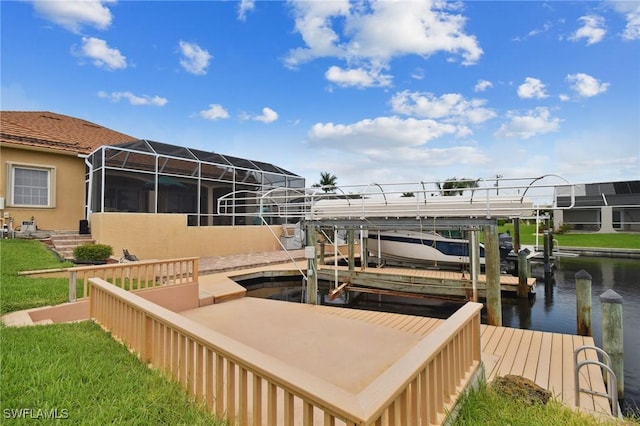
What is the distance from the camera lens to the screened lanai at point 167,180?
35.1 feet

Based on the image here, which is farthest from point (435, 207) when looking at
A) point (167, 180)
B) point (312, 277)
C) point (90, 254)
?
point (167, 180)

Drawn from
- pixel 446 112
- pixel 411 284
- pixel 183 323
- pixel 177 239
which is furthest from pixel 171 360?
pixel 446 112

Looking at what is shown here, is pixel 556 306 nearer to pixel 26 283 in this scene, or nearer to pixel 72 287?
pixel 72 287

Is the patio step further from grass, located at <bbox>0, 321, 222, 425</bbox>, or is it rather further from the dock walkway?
grass, located at <bbox>0, 321, 222, 425</bbox>

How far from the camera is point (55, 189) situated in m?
11.4

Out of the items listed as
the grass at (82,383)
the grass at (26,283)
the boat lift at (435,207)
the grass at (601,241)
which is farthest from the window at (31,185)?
the grass at (601,241)

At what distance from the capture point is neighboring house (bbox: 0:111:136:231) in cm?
1047

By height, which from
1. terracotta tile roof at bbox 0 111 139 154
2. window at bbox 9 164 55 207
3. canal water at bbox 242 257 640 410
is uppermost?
terracotta tile roof at bbox 0 111 139 154

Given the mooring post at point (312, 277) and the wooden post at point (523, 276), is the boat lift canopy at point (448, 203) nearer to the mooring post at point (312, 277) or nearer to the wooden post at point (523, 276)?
the mooring post at point (312, 277)

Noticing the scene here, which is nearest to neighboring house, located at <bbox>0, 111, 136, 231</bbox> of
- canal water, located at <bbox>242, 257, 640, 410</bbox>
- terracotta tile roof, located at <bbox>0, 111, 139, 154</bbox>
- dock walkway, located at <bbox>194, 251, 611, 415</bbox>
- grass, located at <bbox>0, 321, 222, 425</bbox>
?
terracotta tile roof, located at <bbox>0, 111, 139, 154</bbox>

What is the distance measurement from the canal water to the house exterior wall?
717cm

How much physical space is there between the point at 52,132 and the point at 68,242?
5.52m

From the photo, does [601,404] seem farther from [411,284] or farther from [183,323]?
[411,284]

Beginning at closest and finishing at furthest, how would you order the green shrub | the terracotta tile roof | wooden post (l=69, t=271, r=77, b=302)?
wooden post (l=69, t=271, r=77, b=302)
the green shrub
the terracotta tile roof
